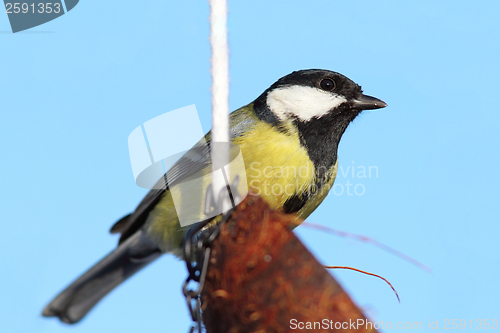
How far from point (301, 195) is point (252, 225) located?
859 millimetres

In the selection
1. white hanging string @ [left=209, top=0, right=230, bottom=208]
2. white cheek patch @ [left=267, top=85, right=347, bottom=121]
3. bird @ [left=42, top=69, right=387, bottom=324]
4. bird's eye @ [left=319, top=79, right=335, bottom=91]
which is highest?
white hanging string @ [left=209, top=0, right=230, bottom=208]

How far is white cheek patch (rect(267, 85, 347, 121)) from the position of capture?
91.4 inches

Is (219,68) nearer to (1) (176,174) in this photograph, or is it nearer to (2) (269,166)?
(2) (269,166)

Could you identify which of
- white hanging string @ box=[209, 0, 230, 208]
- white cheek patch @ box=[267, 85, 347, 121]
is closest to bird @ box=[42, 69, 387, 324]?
white cheek patch @ box=[267, 85, 347, 121]

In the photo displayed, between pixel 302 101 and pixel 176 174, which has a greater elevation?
pixel 302 101

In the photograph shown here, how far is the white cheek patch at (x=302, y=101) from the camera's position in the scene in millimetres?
2322

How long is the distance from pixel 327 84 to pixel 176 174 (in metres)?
0.95

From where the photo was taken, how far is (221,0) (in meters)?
1.36

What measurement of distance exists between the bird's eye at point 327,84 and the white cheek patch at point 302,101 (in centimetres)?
3

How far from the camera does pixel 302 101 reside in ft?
7.85

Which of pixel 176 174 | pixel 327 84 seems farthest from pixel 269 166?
pixel 327 84

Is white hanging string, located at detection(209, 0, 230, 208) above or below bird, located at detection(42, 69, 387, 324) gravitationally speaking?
A: above

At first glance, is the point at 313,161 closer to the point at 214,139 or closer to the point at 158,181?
the point at 158,181

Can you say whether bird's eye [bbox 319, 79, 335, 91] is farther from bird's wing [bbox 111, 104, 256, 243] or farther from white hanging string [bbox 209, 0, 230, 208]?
white hanging string [bbox 209, 0, 230, 208]
